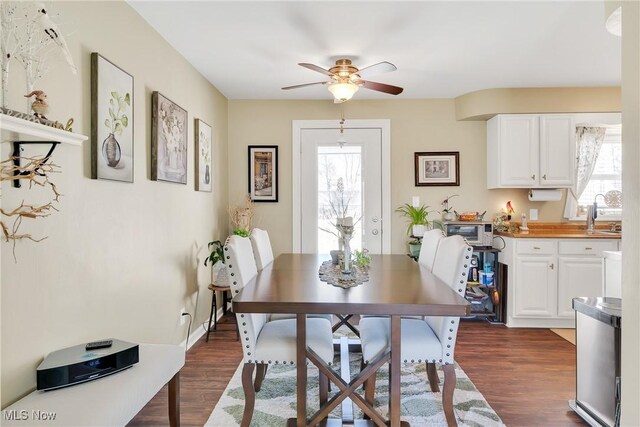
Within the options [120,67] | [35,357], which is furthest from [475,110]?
[35,357]

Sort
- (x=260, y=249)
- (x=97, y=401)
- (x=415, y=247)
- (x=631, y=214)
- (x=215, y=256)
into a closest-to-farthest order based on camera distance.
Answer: (x=631, y=214) < (x=97, y=401) < (x=260, y=249) < (x=215, y=256) < (x=415, y=247)

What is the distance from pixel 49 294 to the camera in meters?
1.60

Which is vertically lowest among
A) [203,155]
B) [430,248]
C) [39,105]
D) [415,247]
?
[415,247]

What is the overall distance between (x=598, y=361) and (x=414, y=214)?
2366 millimetres

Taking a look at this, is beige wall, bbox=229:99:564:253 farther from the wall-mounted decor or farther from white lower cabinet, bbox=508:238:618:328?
the wall-mounted decor

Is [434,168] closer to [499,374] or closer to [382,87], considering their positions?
[382,87]

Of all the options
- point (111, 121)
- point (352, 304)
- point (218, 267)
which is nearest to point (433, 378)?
point (352, 304)

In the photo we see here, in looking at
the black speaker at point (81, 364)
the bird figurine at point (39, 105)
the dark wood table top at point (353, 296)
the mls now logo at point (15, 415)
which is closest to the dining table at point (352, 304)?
the dark wood table top at point (353, 296)

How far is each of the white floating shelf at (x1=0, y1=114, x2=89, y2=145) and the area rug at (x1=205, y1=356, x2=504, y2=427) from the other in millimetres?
1650

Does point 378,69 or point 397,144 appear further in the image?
point 397,144

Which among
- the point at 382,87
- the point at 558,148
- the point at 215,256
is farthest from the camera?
the point at 558,148

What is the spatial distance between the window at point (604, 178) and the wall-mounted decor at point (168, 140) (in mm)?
4246

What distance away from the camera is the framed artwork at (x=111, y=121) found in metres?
1.90

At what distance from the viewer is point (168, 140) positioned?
274 centimetres
